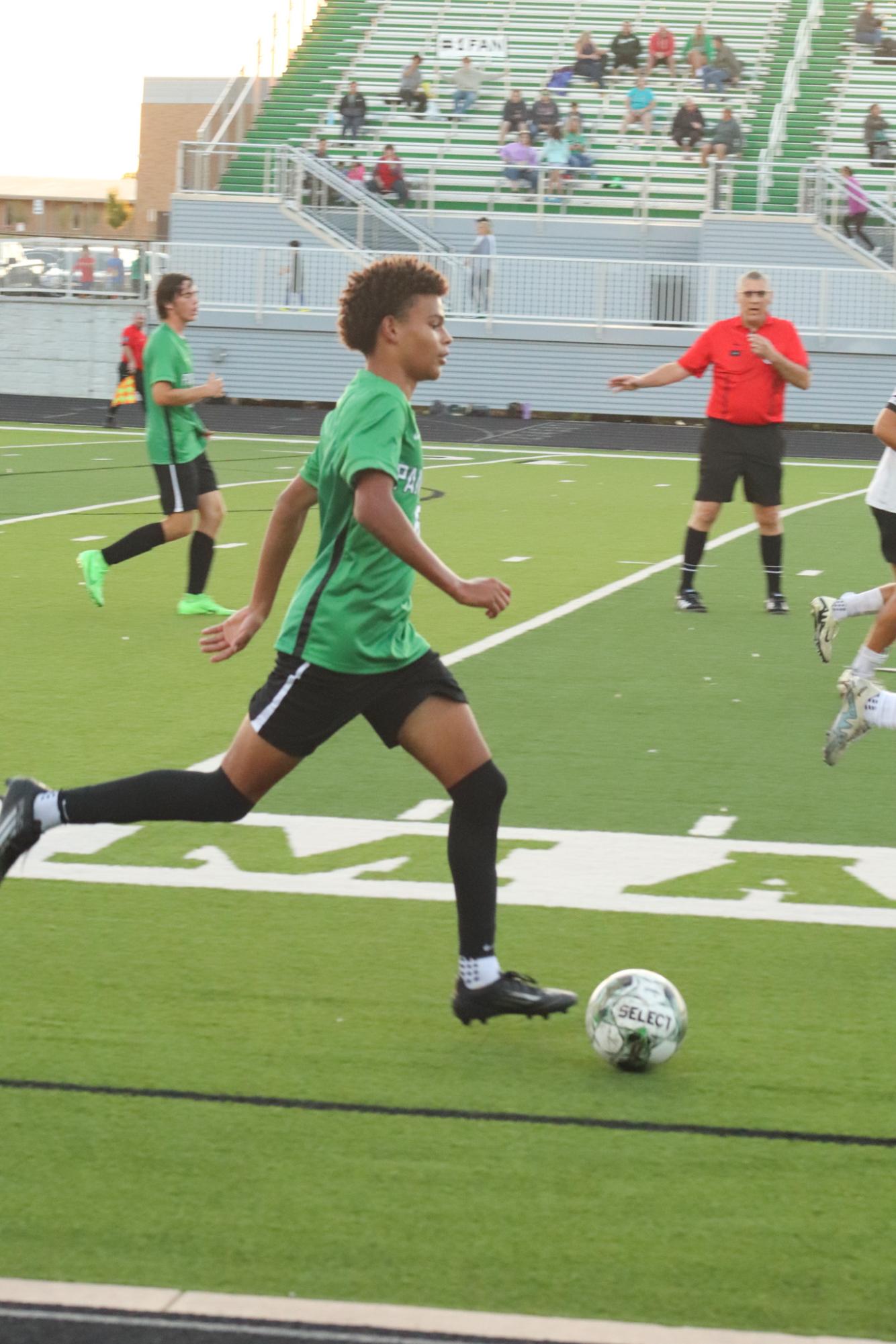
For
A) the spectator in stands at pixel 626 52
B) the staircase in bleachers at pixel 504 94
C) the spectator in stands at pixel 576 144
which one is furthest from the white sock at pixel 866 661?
the spectator in stands at pixel 626 52

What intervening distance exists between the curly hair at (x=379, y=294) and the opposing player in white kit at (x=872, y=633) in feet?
10.9

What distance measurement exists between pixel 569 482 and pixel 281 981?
1727 centimetres

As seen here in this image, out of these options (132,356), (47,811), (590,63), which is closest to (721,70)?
(590,63)

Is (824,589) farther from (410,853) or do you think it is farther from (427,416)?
(427,416)

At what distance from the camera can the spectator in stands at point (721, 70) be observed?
4009cm

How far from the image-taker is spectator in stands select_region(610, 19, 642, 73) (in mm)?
41094

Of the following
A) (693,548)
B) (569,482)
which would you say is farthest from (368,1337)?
(569,482)

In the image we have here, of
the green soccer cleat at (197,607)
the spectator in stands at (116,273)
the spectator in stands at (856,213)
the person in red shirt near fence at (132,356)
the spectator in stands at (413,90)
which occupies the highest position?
the spectator in stands at (413,90)

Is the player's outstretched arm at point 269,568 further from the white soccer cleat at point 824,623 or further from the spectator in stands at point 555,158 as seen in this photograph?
the spectator in stands at point 555,158

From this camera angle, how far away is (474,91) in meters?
40.7

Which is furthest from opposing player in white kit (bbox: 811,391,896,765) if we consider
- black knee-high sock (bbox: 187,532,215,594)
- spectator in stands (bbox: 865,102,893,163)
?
spectator in stands (bbox: 865,102,893,163)

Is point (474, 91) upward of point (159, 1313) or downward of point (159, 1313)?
upward

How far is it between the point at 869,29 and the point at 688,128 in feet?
23.1

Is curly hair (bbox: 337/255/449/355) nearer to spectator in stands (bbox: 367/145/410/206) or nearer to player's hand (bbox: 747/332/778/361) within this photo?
player's hand (bbox: 747/332/778/361)
